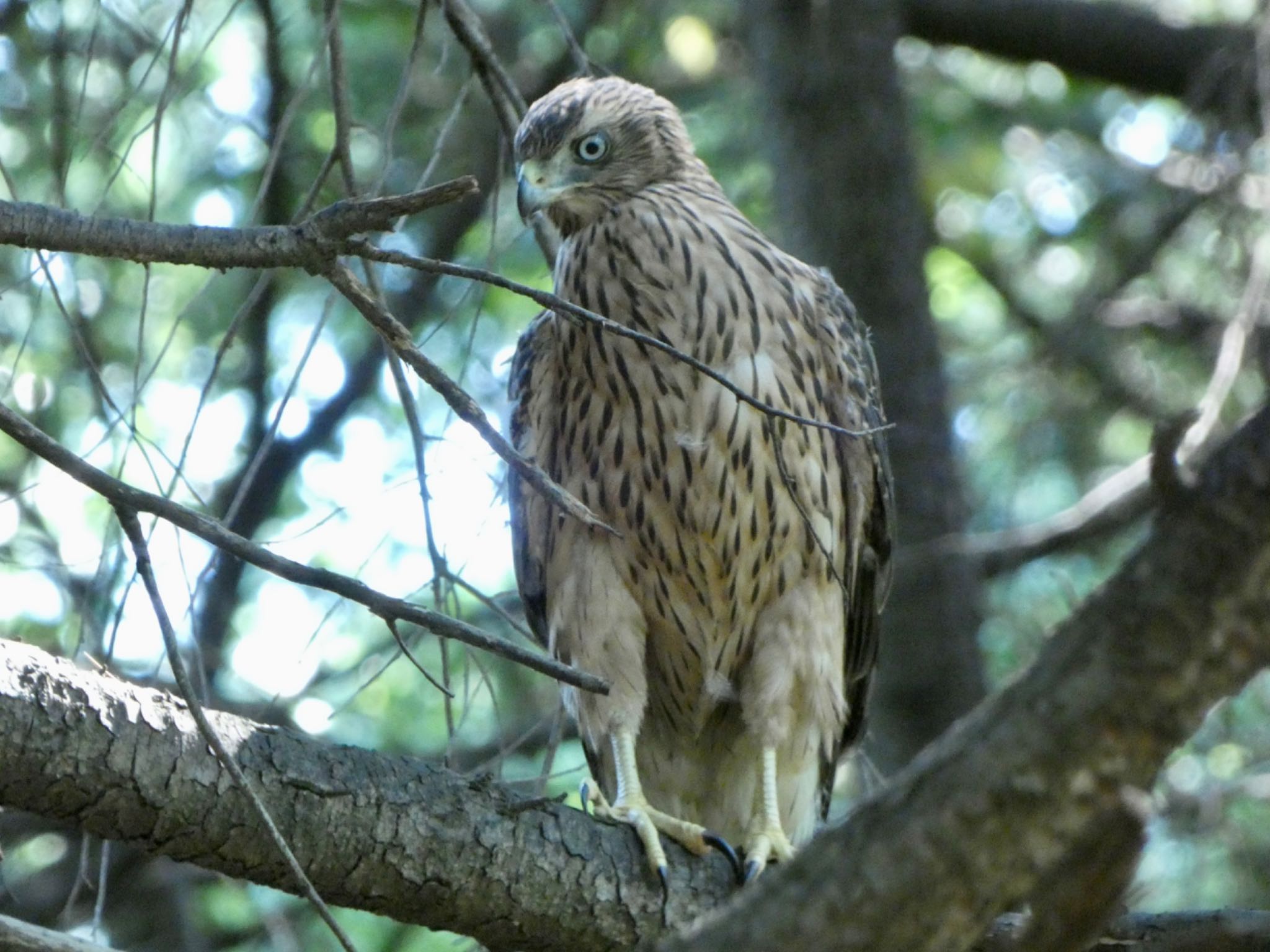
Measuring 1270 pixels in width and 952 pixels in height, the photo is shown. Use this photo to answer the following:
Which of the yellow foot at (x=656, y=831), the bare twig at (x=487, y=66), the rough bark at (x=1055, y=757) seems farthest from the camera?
the bare twig at (x=487, y=66)

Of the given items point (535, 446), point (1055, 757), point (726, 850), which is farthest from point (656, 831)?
point (1055, 757)

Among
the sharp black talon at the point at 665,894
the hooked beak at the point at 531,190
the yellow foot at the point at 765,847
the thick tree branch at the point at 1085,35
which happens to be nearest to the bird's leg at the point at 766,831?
the yellow foot at the point at 765,847

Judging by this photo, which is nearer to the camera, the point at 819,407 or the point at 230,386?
the point at 819,407

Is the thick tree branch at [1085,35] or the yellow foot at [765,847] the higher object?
the thick tree branch at [1085,35]

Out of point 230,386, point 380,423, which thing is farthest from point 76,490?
point 380,423

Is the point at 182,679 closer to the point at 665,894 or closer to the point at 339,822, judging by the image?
the point at 339,822

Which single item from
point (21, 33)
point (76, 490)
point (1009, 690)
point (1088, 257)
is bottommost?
point (1009, 690)

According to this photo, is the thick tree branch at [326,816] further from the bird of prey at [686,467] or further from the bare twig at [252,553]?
the bird of prey at [686,467]

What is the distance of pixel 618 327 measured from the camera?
88.7 inches

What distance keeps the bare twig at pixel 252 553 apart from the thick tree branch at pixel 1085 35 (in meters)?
5.57

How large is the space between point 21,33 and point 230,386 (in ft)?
4.75

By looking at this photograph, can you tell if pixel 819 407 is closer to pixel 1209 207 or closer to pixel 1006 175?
pixel 1209 207

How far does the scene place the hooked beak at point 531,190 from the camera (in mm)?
4043

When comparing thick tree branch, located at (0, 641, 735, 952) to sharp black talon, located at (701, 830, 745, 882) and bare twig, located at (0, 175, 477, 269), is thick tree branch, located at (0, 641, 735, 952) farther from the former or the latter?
bare twig, located at (0, 175, 477, 269)
